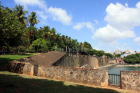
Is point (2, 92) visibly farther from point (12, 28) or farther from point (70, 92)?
point (12, 28)

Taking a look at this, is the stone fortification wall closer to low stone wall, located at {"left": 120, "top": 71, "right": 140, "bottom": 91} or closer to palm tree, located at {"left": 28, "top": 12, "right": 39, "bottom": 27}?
low stone wall, located at {"left": 120, "top": 71, "right": 140, "bottom": 91}

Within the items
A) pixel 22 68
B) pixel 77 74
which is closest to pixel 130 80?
pixel 77 74

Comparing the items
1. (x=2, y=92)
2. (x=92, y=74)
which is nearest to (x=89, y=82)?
(x=92, y=74)

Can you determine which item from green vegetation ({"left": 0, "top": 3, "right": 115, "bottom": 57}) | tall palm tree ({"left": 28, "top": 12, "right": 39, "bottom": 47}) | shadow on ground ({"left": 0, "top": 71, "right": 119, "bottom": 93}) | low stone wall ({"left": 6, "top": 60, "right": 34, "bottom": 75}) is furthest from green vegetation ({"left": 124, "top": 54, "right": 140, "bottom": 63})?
shadow on ground ({"left": 0, "top": 71, "right": 119, "bottom": 93})

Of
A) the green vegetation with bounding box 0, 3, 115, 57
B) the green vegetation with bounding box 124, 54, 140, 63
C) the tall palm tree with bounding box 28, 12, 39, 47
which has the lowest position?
the green vegetation with bounding box 124, 54, 140, 63

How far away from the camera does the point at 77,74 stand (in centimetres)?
983

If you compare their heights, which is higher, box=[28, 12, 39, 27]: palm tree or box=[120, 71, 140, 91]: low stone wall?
box=[28, 12, 39, 27]: palm tree

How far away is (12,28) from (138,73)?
14.4m

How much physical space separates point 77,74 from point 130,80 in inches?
163

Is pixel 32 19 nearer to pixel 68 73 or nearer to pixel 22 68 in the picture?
pixel 22 68

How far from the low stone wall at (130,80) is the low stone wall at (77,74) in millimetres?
1227

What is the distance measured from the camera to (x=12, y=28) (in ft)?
46.6

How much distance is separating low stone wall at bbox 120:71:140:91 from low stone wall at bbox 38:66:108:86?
123 centimetres

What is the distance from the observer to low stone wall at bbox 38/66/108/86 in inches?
350
